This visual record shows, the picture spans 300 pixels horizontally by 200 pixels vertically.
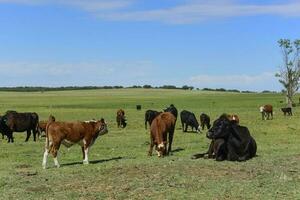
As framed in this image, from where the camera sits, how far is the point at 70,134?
62.8 ft

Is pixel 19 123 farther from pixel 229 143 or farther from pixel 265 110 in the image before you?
pixel 265 110

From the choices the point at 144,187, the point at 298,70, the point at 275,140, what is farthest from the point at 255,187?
the point at 298,70

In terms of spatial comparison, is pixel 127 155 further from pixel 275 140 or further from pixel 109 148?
pixel 275 140

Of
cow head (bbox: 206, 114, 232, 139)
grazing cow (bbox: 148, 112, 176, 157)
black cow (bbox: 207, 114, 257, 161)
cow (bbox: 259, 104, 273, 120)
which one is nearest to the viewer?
black cow (bbox: 207, 114, 257, 161)

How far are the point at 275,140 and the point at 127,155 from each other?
963 centimetres

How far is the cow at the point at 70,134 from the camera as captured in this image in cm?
1884

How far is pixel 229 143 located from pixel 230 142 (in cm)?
7

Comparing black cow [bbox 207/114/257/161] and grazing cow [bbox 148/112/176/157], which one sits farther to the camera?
grazing cow [bbox 148/112/176/157]

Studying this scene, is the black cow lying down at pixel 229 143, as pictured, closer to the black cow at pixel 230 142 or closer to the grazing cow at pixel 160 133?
the black cow at pixel 230 142

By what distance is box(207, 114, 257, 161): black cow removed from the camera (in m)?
18.6

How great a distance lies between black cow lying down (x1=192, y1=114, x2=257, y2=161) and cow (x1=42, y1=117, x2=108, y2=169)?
3.69 meters

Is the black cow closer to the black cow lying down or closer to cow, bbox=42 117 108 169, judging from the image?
the black cow lying down

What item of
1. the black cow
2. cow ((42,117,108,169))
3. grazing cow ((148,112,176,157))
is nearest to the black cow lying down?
the black cow

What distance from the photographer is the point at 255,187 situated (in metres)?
13.1
